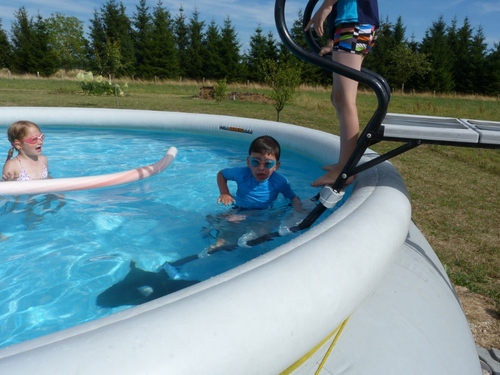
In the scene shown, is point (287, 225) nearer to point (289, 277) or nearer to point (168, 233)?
point (168, 233)

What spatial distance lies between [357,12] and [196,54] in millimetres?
35955

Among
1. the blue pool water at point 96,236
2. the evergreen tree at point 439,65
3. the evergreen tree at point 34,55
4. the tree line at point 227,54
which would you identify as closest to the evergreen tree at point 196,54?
the tree line at point 227,54

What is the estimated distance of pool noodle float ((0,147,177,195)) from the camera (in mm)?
3541

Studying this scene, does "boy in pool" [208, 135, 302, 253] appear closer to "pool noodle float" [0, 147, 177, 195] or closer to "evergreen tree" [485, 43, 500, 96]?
"pool noodle float" [0, 147, 177, 195]

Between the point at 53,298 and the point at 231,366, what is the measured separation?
1.54 metres

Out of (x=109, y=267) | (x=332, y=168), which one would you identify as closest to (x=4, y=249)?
(x=109, y=267)

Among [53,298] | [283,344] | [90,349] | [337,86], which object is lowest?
[53,298]

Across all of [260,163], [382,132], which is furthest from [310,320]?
[260,163]

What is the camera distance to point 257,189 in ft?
11.3

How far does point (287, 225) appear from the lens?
310cm

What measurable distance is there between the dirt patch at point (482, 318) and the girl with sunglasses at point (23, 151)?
3.63 m

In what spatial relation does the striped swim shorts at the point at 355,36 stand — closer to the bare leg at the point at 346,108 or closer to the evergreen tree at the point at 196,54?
the bare leg at the point at 346,108

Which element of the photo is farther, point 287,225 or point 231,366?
point 287,225

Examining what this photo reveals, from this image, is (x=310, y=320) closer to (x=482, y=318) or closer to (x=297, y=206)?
(x=482, y=318)
